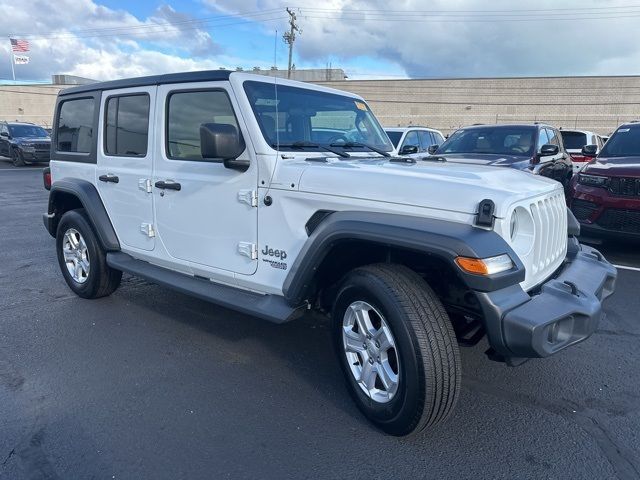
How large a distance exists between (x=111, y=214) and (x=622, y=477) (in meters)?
4.16

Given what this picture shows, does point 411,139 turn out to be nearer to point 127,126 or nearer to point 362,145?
point 362,145

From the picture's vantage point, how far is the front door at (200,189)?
10.9ft

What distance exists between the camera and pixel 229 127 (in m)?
3.04

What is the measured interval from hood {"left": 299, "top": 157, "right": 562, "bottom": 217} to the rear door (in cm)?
164

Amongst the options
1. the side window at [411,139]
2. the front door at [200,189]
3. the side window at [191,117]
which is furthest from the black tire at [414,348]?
the side window at [411,139]

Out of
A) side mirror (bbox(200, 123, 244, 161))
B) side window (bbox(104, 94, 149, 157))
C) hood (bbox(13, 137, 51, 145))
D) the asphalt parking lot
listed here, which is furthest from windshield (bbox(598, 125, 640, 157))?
hood (bbox(13, 137, 51, 145))

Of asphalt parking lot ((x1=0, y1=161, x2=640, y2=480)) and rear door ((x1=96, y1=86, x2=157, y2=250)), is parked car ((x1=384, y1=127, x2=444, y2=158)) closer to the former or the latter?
rear door ((x1=96, y1=86, x2=157, y2=250))

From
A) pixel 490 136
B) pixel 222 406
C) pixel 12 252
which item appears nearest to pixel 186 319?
pixel 222 406

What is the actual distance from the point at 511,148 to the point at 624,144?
170 cm

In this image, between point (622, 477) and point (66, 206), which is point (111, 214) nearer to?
point (66, 206)

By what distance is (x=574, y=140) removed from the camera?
13539 millimetres

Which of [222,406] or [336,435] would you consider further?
[222,406]

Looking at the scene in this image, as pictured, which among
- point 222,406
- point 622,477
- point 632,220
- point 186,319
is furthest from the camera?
point 632,220

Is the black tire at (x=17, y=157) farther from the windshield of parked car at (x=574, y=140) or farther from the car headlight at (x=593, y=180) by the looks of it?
the car headlight at (x=593, y=180)
